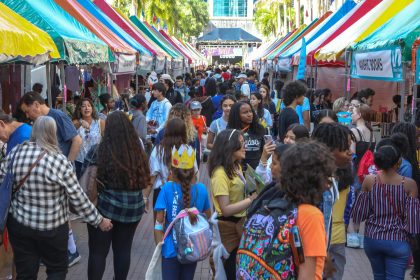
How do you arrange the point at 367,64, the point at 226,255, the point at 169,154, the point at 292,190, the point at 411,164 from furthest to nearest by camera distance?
1. the point at 367,64
2. the point at 169,154
3. the point at 411,164
4. the point at 226,255
5. the point at 292,190

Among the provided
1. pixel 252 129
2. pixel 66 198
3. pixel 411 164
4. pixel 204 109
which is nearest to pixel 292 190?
pixel 66 198

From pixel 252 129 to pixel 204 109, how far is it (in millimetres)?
6520

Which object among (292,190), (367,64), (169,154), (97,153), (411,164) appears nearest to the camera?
(292,190)

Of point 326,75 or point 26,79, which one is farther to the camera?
point 326,75

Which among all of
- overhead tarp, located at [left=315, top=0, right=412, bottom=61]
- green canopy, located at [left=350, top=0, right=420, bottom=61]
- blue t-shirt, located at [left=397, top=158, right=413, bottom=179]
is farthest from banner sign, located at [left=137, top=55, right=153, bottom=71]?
blue t-shirt, located at [left=397, top=158, right=413, bottom=179]

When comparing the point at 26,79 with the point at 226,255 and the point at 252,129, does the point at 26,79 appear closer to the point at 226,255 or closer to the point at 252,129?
the point at 252,129

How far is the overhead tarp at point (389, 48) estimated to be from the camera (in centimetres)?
786

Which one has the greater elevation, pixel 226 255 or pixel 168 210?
pixel 168 210

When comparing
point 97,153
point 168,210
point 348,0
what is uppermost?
point 348,0

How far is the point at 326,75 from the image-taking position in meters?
18.5

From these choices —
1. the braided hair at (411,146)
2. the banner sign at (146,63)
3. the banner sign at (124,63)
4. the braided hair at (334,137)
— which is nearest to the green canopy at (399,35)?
the braided hair at (411,146)

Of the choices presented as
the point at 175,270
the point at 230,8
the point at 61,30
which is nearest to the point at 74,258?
the point at 175,270

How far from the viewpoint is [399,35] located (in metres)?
8.01

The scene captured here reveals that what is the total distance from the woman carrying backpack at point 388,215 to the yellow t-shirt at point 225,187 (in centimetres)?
89
